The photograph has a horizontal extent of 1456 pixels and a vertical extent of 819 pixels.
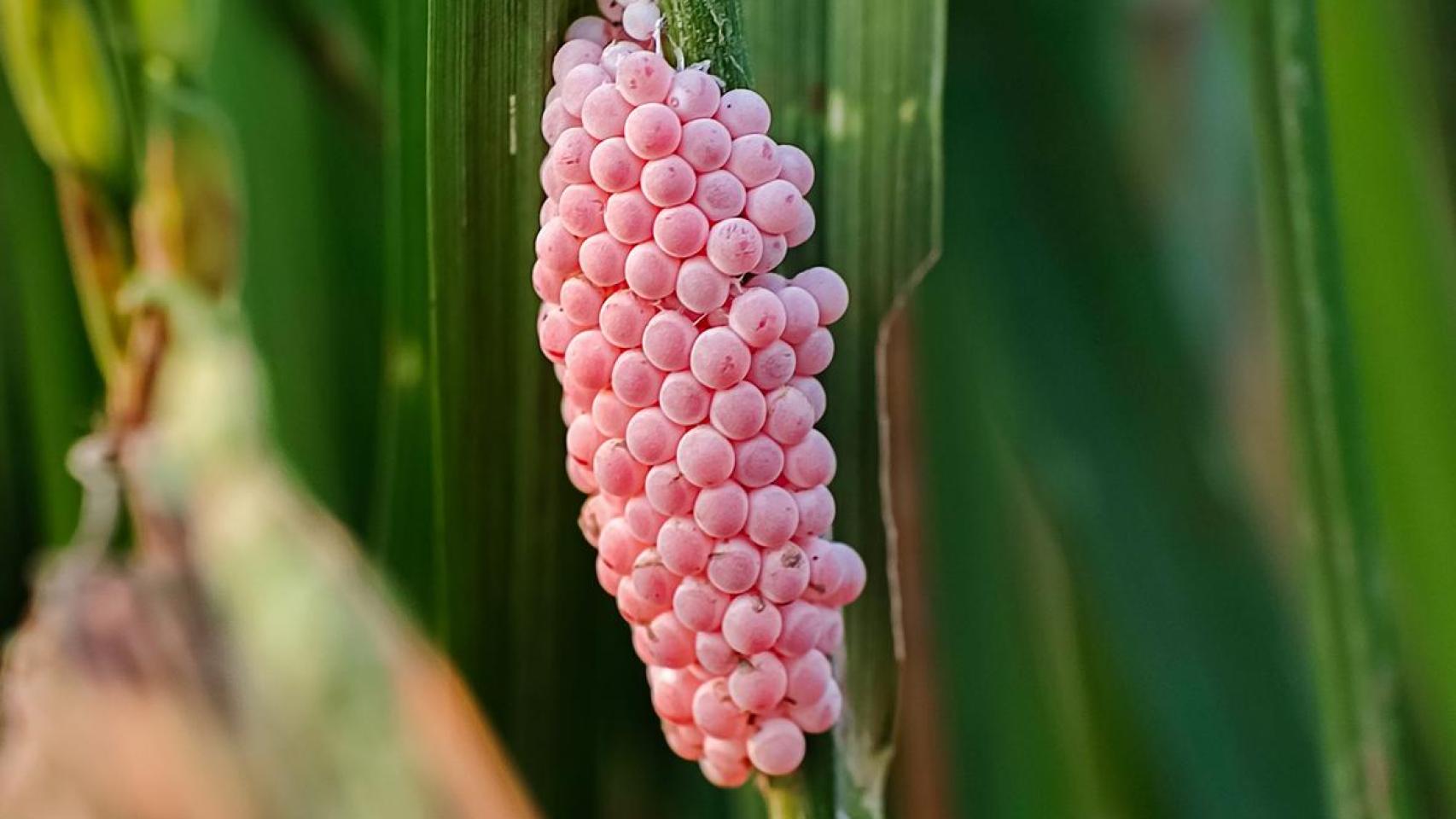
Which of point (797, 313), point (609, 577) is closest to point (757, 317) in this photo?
point (797, 313)

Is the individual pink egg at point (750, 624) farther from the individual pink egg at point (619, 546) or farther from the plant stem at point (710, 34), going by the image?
the plant stem at point (710, 34)

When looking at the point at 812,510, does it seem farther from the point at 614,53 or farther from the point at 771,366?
the point at 614,53

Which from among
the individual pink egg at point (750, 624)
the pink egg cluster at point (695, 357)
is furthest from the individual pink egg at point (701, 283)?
the individual pink egg at point (750, 624)

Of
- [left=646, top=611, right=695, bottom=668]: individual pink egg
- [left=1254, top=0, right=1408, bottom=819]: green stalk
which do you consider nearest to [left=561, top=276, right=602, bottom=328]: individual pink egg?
[left=646, top=611, right=695, bottom=668]: individual pink egg

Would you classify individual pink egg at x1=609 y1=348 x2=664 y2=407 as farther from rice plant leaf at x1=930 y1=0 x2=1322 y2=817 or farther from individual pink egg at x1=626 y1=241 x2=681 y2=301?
rice plant leaf at x1=930 y1=0 x2=1322 y2=817

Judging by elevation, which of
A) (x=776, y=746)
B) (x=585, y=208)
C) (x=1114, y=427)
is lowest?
(x=776, y=746)
